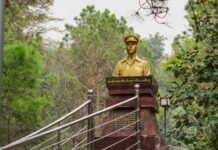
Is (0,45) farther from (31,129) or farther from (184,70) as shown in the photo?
(31,129)

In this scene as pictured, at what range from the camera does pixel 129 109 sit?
17.7 ft

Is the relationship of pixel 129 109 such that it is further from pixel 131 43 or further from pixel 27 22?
pixel 27 22

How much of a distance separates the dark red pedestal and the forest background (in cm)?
23

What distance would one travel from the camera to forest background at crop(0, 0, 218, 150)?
14.4 ft

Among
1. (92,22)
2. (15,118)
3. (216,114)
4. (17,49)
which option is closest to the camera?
(216,114)

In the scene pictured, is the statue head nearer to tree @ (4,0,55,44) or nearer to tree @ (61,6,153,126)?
tree @ (4,0,55,44)

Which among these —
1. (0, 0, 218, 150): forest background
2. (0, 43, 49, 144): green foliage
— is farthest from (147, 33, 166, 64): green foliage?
(0, 43, 49, 144): green foliage

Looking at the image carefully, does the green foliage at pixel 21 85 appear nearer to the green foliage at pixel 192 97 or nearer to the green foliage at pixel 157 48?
the green foliage at pixel 192 97

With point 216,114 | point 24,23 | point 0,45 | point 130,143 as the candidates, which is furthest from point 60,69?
point 0,45

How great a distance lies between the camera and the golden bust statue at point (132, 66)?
5.58 metres

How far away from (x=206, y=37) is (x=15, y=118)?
6398 millimetres

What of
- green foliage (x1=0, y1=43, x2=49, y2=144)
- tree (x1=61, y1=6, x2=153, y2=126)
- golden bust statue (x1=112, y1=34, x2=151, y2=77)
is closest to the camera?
golden bust statue (x1=112, y1=34, x2=151, y2=77)

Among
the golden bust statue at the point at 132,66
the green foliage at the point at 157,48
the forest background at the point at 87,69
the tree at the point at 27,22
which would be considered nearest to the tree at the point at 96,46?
the forest background at the point at 87,69

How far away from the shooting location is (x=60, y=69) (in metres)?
17.2
